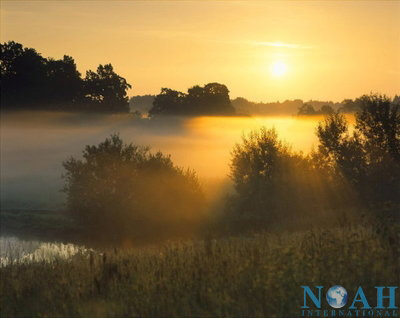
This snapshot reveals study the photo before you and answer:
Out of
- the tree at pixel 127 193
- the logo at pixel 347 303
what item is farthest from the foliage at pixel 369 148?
the logo at pixel 347 303

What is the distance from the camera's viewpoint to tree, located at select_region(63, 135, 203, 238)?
76750mm

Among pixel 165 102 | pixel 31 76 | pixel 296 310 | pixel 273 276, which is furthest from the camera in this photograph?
pixel 165 102

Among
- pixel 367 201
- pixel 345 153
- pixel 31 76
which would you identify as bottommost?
pixel 367 201

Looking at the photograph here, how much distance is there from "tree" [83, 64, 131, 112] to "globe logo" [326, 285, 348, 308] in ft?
345

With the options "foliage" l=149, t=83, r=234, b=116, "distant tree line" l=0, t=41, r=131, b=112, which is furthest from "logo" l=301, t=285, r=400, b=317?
"foliage" l=149, t=83, r=234, b=116

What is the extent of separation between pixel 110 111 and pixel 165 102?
72.5 ft

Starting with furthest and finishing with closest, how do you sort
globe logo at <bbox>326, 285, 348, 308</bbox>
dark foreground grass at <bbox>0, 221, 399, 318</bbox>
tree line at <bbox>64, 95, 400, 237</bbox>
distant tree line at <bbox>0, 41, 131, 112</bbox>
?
distant tree line at <bbox>0, 41, 131, 112</bbox>, tree line at <bbox>64, 95, 400, 237</bbox>, dark foreground grass at <bbox>0, 221, 399, 318</bbox>, globe logo at <bbox>326, 285, 348, 308</bbox>

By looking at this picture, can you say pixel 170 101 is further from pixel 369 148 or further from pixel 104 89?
pixel 369 148

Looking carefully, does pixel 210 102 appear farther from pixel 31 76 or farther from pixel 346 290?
pixel 346 290

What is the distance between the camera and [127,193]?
79.1 meters

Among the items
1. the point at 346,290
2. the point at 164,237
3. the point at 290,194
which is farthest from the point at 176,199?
the point at 346,290

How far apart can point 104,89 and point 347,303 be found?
10816cm

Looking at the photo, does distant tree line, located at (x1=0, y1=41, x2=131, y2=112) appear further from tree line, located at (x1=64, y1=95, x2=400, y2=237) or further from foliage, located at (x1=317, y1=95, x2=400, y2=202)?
foliage, located at (x1=317, y1=95, x2=400, y2=202)

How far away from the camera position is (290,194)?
78.0 metres
